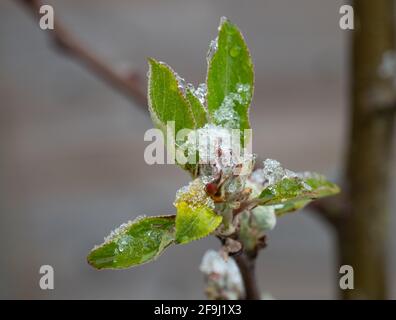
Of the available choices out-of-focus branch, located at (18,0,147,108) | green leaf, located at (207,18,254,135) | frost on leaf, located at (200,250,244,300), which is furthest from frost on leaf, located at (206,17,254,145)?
out-of-focus branch, located at (18,0,147,108)

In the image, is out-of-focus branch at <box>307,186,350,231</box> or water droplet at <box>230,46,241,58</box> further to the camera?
out-of-focus branch at <box>307,186,350,231</box>

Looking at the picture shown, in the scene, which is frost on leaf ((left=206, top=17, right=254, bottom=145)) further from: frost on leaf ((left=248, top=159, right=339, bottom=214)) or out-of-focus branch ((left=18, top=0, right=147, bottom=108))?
out-of-focus branch ((left=18, top=0, right=147, bottom=108))

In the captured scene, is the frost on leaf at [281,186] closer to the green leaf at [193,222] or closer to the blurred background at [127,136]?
the green leaf at [193,222]

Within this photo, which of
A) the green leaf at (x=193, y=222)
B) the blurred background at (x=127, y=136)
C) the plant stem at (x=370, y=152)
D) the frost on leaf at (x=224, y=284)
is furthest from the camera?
the blurred background at (x=127, y=136)

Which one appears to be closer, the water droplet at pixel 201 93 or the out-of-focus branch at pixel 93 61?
the water droplet at pixel 201 93

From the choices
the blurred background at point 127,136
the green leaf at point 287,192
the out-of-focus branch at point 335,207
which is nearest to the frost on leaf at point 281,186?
the green leaf at point 287,192

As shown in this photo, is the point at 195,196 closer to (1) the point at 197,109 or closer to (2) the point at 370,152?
(1) the point at 197,109
